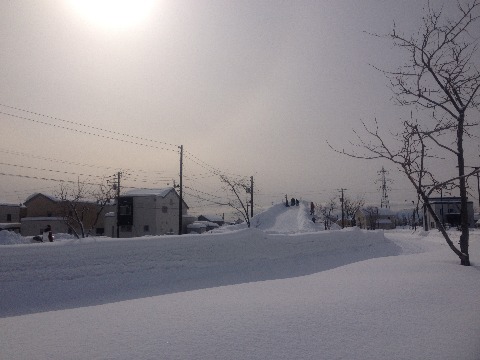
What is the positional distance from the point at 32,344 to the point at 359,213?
329 feet

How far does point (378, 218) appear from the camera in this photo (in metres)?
89.7

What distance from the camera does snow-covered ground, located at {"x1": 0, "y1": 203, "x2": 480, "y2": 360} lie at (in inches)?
158

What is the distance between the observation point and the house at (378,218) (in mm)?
89338

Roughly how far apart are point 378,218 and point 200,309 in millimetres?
91405

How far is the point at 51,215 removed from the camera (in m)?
54.4

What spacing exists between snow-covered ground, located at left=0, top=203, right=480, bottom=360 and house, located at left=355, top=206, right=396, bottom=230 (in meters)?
82.9

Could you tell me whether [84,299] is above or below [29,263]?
below

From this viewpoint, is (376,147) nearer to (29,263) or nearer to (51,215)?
(29,263)

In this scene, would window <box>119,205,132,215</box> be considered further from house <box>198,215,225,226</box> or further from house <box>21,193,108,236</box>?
house <box>198,215,225,226</box>

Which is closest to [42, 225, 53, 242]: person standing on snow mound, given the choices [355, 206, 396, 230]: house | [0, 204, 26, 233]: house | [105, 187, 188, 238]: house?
[105, 187, 188, 238]: house

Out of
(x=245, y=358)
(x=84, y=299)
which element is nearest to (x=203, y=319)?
(x=245, y=358)

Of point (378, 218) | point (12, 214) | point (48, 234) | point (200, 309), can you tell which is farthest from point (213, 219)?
point (200, 309)

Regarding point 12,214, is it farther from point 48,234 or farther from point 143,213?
point 48,234

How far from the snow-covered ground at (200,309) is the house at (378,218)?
82912mm
